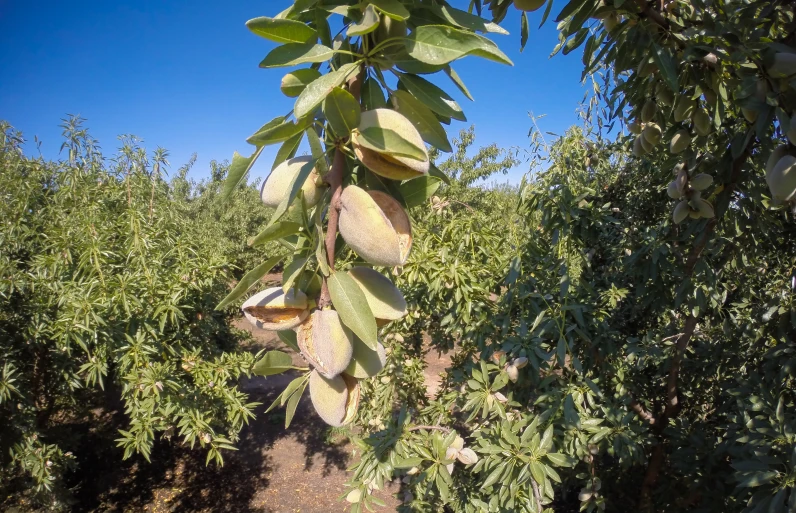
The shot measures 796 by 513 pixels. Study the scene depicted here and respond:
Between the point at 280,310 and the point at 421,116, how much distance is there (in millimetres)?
382

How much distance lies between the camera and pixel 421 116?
642 mm

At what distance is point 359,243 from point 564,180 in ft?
7.06

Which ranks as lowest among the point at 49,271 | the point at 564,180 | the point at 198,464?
the point at 198,464

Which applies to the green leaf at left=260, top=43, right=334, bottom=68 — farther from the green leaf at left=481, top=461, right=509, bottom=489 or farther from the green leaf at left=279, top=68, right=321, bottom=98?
the green leaf at left=481, top=461, right=509, bottom=489

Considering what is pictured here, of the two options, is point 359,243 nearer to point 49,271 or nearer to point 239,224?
point 49,271

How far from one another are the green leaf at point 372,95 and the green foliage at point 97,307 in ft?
9.58

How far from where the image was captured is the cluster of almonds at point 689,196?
4.58 ft

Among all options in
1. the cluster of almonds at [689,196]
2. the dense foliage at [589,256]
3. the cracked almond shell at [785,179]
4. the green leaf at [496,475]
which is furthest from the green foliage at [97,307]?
the cracked almond shell at [785,179]

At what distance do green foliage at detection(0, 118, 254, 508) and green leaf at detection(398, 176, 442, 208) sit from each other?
9.47ft

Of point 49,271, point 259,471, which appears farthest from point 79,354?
point 259,471

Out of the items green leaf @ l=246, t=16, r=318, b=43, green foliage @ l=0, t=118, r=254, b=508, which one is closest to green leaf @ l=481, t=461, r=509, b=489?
green leaf @ l=246, t=16, r=318, b=43

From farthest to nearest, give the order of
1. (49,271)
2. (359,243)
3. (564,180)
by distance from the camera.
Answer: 1. (49,271)
2. (564,180)
3. (359,243)

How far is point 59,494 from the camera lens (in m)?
3.69

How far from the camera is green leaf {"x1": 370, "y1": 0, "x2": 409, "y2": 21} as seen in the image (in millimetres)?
510
